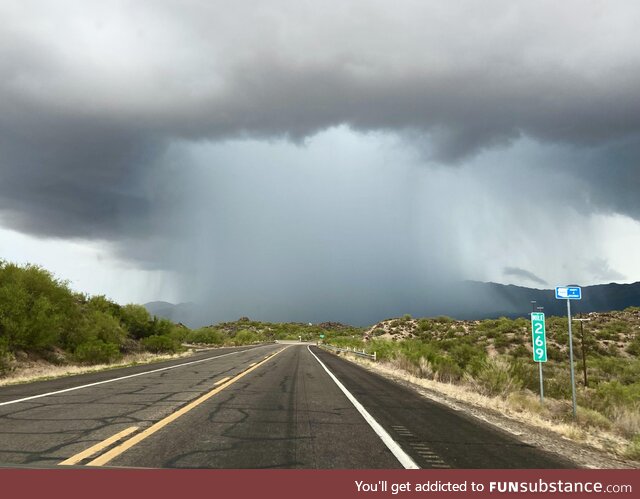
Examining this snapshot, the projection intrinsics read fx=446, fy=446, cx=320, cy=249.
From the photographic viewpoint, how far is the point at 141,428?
723 cm

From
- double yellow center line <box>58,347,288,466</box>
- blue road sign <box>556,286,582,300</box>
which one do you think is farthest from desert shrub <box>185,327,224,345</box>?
blue road sign <box>556,286,582,300</box>

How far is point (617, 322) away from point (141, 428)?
5967cm

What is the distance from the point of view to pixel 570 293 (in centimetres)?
1154

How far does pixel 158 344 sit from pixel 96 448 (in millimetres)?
38260

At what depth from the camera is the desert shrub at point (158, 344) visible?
41.2 metres

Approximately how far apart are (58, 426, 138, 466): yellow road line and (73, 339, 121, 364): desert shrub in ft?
72.9

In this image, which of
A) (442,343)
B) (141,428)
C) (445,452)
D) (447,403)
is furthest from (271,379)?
(442,343)

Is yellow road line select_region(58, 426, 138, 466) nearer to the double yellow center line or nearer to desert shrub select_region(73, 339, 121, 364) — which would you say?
the double yellow center line

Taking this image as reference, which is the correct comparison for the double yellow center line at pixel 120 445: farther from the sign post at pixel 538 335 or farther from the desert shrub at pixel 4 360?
the desert shrub at pixel 4 360

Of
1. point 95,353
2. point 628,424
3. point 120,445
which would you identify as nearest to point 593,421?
point 628,424

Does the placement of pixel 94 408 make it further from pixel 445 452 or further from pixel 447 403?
pixel 447 403

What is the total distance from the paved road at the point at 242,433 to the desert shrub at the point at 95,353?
1512 cm

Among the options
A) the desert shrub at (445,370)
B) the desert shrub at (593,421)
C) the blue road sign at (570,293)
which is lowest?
the desert shrub at (445,370)

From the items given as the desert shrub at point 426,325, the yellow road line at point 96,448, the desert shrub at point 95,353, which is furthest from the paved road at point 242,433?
the desert shrub at point 426,325
